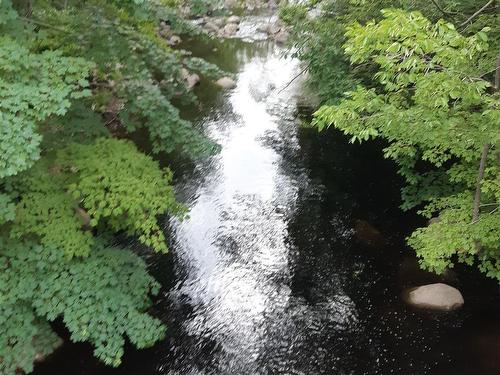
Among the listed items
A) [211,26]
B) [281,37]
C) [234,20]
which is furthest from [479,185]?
[234,20]

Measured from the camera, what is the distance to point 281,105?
17.4 meters

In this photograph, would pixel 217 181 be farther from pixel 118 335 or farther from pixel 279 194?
pixel 118 335

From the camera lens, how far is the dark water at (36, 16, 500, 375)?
7.02 m

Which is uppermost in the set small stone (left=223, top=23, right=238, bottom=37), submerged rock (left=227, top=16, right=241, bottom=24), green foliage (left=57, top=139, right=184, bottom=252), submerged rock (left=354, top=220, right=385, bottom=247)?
green foliage (left=57, top=139, right=184, bottom=252)

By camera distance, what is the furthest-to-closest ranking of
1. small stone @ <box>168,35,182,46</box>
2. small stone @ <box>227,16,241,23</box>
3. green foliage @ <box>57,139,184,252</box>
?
small stone @ <box>227,16,241,23</box>
small stone @ <box>168,35,182,46</box>
green foliage @ <box>57,139,184,252</box>

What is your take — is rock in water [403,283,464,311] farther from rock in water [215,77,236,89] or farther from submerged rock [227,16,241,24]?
submerged rock [227,16,241,24]

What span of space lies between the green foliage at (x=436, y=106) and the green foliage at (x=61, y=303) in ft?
12.9

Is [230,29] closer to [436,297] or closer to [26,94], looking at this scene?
[436,297]

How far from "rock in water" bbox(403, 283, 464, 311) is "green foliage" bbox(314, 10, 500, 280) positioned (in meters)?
0.93

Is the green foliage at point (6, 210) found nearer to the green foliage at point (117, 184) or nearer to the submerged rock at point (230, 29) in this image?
the green foliage at point (117, 184)

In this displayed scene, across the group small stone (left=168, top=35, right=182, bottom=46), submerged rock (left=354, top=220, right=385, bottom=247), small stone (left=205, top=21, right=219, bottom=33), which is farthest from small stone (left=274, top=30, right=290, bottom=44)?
submerged rock (left=354, top=220, right=385, bottom=247)

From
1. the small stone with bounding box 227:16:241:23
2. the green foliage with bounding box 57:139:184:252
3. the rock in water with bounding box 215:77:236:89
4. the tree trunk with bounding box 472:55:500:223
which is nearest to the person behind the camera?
the green foliage with bounding box 57:139:184:252

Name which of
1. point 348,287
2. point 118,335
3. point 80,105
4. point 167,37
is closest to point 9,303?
point 118,335

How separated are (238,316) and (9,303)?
402cm
